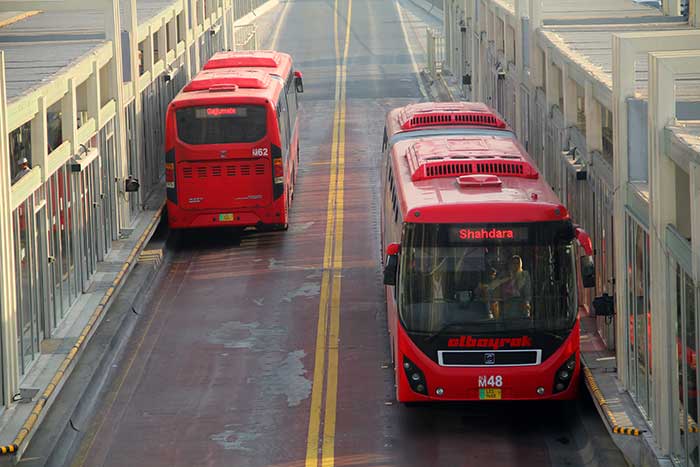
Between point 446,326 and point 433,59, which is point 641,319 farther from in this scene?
point 433,59

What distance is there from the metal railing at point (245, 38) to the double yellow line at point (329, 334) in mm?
22128

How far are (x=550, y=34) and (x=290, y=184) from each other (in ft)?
24.3

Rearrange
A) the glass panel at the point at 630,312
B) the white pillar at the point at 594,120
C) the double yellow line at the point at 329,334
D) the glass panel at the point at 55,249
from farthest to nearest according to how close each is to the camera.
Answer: the glass panel at the point at 55,249 < the white pillar at the point at 594,120 < the double yellow line at the point at 329,334 < the glass panel at the point at 630,312

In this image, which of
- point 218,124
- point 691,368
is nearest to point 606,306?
point 691,368

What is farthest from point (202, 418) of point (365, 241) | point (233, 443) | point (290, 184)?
point (290, 184)

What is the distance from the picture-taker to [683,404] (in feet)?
44.8

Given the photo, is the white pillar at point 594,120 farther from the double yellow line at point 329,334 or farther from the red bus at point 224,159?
the red bus at point 224,159

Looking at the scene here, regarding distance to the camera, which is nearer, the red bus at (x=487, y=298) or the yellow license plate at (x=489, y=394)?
the red bus at (x=487, y=298)

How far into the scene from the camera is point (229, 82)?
2764cm

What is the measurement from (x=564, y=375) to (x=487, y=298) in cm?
127

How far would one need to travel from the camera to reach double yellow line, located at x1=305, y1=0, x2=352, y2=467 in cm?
1645

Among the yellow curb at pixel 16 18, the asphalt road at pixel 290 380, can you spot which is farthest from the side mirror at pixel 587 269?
the yellow curb at pixel 16 18

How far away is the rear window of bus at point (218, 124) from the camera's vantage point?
26531mm

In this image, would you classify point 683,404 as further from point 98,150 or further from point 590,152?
point 98,150
